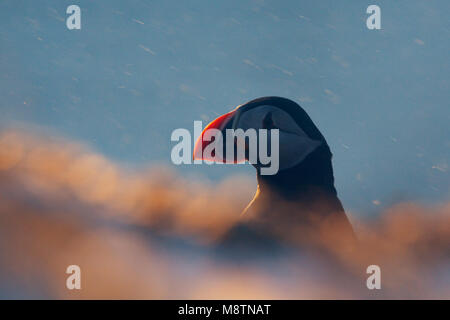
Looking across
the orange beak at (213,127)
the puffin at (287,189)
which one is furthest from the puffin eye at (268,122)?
the orange beak at (213,127)

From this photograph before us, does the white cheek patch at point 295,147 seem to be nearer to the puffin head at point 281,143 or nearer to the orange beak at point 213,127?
the puffin head at point 281,143

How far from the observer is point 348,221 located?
384cm

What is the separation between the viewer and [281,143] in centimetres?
395

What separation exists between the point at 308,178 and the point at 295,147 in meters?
0.21

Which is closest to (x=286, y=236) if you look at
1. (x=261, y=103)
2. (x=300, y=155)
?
(x=300, y=155)

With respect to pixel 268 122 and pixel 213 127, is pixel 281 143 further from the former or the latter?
pixel 213 127

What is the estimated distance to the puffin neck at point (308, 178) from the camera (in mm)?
3867

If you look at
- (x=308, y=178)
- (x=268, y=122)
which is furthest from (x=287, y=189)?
(x=268, y=122)

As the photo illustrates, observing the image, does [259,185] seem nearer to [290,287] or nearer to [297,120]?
[297,120]

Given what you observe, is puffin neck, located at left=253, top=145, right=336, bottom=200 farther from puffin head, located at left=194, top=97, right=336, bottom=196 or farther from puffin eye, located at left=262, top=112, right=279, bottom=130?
puffin eye, located at left=262, top=112, right=279, bottom=130

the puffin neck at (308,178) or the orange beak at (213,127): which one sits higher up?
the orange beak at (213,127)

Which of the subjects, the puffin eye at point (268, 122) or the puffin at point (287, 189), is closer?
the puffin at point (287, 189)

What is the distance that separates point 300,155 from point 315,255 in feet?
2.05

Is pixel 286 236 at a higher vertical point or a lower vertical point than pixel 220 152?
lower
